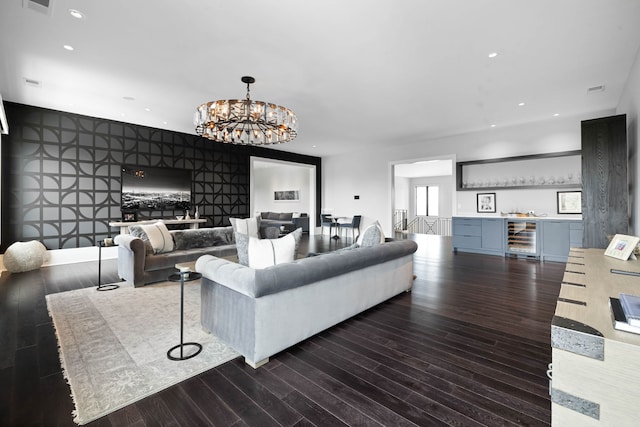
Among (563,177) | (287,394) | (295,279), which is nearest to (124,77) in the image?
(295,279)

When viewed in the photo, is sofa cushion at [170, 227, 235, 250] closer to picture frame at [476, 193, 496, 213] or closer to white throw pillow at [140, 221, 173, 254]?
white throw pillow at [140, 221, 173, 254]

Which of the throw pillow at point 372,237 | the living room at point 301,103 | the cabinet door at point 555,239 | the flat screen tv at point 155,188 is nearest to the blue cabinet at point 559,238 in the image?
the cabinet door at point 555,239

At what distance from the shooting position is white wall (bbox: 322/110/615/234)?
6396 mm

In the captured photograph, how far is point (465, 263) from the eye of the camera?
5934 mm

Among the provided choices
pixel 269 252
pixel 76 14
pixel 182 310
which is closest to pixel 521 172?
pixel 269 252

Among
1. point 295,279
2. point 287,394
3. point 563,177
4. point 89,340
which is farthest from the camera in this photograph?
point 563,177

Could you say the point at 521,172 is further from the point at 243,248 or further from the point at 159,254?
the point at 159,254

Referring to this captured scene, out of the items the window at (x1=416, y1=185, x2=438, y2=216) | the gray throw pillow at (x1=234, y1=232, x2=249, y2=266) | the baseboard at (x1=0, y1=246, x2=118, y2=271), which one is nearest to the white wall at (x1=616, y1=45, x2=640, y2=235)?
the gray throw pillow at (x1=234, y1=232, x2=249, y2=266)

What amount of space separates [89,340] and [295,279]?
1.94 metres

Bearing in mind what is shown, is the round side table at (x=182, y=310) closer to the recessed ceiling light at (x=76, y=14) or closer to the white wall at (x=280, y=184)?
the recessed ceiling light at (x=76, y=14)

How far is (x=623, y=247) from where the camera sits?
2.22 metres

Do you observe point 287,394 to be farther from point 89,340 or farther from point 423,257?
point 423,257

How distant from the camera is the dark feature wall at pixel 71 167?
18.3ft

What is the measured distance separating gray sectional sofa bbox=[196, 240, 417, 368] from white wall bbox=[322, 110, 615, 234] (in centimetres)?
562
